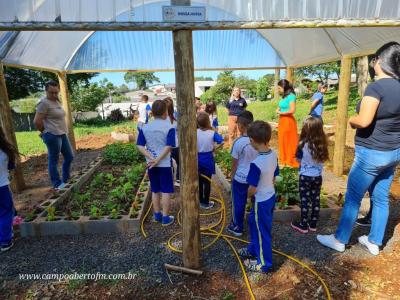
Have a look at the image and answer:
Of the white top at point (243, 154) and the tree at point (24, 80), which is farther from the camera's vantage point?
the tree at point (24, 80)

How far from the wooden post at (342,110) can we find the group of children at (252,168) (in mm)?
2485

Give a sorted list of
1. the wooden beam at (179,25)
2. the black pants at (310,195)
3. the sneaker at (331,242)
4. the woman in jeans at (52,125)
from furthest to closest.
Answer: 1. the woman in jeans at (52,125)
2. the black pants at (310,195)
3. the sneaker at (331,242)
4. the wooden beam at (179,25)

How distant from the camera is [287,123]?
6.11 meters

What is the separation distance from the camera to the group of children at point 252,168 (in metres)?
2.65

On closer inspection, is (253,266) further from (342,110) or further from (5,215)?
(342,110)

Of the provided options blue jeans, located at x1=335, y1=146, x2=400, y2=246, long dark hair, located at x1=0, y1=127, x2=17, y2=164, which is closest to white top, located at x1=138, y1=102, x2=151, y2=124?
long dark hair, located at x1=0, y1=127, x2=17, y2=164

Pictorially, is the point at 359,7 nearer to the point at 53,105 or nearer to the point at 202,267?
the point at 202,267

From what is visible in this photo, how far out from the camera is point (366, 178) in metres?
2.90

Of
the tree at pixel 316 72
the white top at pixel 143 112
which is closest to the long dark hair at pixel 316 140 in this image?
the white top at pixel 143 112

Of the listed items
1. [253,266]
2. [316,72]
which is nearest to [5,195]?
[253,266]

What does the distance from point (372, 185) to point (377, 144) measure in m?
0.60

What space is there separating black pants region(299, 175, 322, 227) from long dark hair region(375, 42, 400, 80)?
134 cm

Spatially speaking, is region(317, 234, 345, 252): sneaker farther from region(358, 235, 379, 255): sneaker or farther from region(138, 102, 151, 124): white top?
region(138, 102, 151, 124): white top

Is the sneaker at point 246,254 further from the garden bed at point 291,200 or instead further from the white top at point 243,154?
the garden bed at point 291,200
